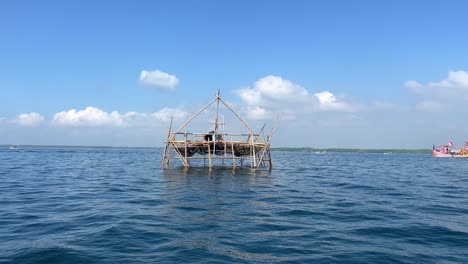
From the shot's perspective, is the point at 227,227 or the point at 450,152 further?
the point at 450,152

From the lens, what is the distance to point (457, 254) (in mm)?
10242

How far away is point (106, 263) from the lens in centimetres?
885

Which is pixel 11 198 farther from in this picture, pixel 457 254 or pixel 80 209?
pixel 457 254

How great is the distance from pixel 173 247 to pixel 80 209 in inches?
304

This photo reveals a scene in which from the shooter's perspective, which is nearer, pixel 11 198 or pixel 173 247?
pixel 173 247

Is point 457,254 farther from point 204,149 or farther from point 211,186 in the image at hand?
point 204,149

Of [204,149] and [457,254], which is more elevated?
[204,149]

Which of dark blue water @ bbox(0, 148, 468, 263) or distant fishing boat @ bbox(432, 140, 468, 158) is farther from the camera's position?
distant fishing boat @ bbox(432, 140, 468, 158)

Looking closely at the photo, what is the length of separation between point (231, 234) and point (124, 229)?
3.66m

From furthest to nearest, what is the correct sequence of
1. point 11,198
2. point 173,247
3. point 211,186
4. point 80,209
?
point 211,186 < point 11,198 < point 80,209 < point 173,247

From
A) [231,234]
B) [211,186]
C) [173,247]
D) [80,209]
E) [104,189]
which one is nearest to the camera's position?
[173,247]

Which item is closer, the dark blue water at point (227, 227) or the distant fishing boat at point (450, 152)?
the dark blue water at point (227, 227)

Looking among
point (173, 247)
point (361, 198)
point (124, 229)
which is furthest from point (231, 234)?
point (361, 198)

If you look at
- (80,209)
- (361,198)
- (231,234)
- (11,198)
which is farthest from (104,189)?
(361,198)
